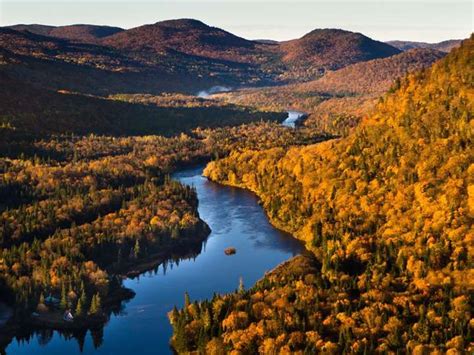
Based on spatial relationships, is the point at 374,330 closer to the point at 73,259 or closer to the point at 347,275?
the point at 347,275

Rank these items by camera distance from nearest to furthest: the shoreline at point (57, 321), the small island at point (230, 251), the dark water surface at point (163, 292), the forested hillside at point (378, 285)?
1. the forested hillside at point (378, 285)
2. the dark water surface at point (163, 292)
3. the shoreline at point (57, 321)
4. the small island at point (230, 251)

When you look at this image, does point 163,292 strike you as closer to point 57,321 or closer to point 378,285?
point 57,321

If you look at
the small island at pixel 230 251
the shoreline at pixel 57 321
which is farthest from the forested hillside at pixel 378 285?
the small island at pixel 230 251

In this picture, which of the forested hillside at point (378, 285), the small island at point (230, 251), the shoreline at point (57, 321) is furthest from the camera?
the small island at point (230, 251)

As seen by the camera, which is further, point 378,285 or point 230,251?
point 230,251

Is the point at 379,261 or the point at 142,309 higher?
the point at 379,261

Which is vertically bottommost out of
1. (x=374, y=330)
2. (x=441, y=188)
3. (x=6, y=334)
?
(x=6, y=334)

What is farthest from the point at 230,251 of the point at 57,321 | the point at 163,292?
the point at 57,321

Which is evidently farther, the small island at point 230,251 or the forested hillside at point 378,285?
the small island at point 230,251

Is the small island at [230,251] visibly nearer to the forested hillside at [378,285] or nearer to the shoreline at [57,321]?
the forested hillside at [378,285]

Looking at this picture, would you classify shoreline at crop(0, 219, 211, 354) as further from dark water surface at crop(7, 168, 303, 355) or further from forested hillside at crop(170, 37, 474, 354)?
forested hillside at crop(170, 37, 474, 354)

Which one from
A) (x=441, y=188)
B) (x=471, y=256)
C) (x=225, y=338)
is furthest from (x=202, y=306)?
(x=441, y=188)
